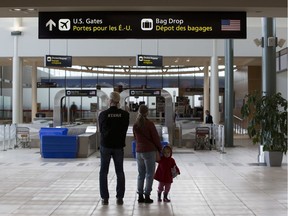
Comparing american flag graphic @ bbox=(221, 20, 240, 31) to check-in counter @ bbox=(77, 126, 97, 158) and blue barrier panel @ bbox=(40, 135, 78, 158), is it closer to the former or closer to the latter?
blue barrier panel @ bbox=(40, 135, 78, 158)

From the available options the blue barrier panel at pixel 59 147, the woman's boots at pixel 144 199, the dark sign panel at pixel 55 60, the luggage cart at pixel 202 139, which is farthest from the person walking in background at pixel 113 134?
the dark sign panel at pixel 55 60

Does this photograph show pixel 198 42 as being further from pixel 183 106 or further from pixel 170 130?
pixel 183 106

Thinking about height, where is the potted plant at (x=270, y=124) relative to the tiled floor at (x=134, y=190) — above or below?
above

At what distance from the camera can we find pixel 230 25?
7.40 m

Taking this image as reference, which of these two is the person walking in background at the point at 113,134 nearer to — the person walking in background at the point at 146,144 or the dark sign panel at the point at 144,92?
the person walking in background at the point at 146,144

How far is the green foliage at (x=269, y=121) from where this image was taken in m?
12.0

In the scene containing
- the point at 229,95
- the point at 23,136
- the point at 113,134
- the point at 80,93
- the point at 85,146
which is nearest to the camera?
the point at 113,134

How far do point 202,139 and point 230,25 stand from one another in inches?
443

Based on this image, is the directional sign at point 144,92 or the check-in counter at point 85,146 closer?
the check-in counter at point 85,146

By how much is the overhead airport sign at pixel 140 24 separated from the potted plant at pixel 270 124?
5060 mm

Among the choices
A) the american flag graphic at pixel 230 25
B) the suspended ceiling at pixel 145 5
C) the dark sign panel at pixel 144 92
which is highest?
the suspended ceiling at pixel 145 5

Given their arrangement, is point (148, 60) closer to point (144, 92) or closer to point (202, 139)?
point (144, 92)

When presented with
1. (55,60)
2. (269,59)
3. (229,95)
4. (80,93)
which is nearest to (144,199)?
(269,59)

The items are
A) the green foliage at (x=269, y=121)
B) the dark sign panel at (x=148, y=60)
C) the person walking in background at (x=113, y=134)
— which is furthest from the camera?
the dark sign panel at (x=148, y=60)
